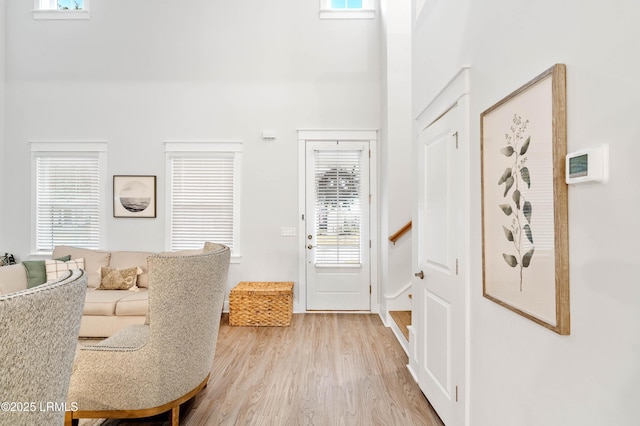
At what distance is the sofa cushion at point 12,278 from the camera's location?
10.3 feet

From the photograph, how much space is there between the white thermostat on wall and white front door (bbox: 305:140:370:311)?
341 cm

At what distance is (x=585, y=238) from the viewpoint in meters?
0.97

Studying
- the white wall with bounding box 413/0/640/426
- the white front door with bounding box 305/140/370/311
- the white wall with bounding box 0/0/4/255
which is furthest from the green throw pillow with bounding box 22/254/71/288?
the white wall with bounding box 413/0/640/426

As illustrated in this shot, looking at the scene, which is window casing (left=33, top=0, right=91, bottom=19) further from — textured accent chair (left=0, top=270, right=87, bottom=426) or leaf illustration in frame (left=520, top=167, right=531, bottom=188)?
leaf illustration in frame (left=520, top=167, right=531, bottom=188)

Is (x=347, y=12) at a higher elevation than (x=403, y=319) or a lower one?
higher

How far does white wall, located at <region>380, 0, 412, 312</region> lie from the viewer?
3918 mm

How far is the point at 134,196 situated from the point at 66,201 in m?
1.04

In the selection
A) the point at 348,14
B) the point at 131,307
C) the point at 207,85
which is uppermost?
the point at 348,14

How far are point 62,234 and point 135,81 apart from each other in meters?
2.44

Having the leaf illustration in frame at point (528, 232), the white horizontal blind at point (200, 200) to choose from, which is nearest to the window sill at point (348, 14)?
the white horizontal blind at point (200, 200)

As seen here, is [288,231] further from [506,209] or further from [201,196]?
[506,209]

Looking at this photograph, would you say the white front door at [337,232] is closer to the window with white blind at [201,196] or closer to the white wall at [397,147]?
the white wall at [397,147]

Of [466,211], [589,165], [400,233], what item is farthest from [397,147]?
[589,165]

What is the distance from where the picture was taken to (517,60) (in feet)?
4.32
